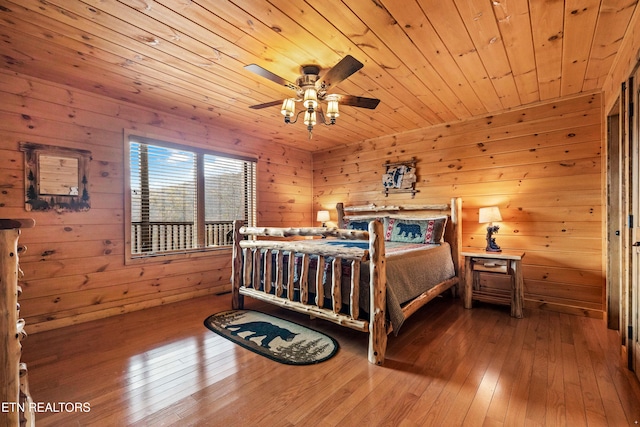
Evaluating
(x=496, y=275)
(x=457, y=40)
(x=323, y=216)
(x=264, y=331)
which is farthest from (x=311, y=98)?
(x=496, y=275)

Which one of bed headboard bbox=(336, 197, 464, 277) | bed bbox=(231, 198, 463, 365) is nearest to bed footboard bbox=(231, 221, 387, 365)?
bed bbox=(231, 198, 463, 365)

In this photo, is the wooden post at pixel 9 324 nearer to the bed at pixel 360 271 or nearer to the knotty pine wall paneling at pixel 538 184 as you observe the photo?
the bed at pixel 360 271

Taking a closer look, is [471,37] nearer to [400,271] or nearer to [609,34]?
[609,34]

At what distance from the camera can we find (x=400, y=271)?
8.21ft

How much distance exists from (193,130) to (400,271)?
311 cm

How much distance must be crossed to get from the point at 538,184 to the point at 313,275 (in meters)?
2.78

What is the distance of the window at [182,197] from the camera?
11.2 ft

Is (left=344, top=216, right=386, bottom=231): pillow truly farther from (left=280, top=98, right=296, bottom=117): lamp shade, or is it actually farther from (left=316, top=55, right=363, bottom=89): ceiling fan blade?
(left=316, top=55, right=363, bottom=89): ceiling fan blade

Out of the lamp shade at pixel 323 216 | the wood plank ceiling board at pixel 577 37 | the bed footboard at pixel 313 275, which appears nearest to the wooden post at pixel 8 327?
the bed footboard at pixel 313 275

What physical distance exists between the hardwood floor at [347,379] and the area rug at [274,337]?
0.08 metres

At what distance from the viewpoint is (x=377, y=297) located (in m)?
2.09

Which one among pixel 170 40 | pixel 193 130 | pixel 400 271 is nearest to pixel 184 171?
pixel 193 130

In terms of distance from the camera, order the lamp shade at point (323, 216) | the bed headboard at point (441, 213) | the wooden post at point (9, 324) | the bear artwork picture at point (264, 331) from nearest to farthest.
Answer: the wooden post at point (9, 324) → the bear artwork picture at point (264, 331) → the bed headboard at point (441, 213) → the lamp shade at point (323, 216)

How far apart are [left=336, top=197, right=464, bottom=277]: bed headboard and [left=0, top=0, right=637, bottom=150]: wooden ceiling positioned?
1323 mm
